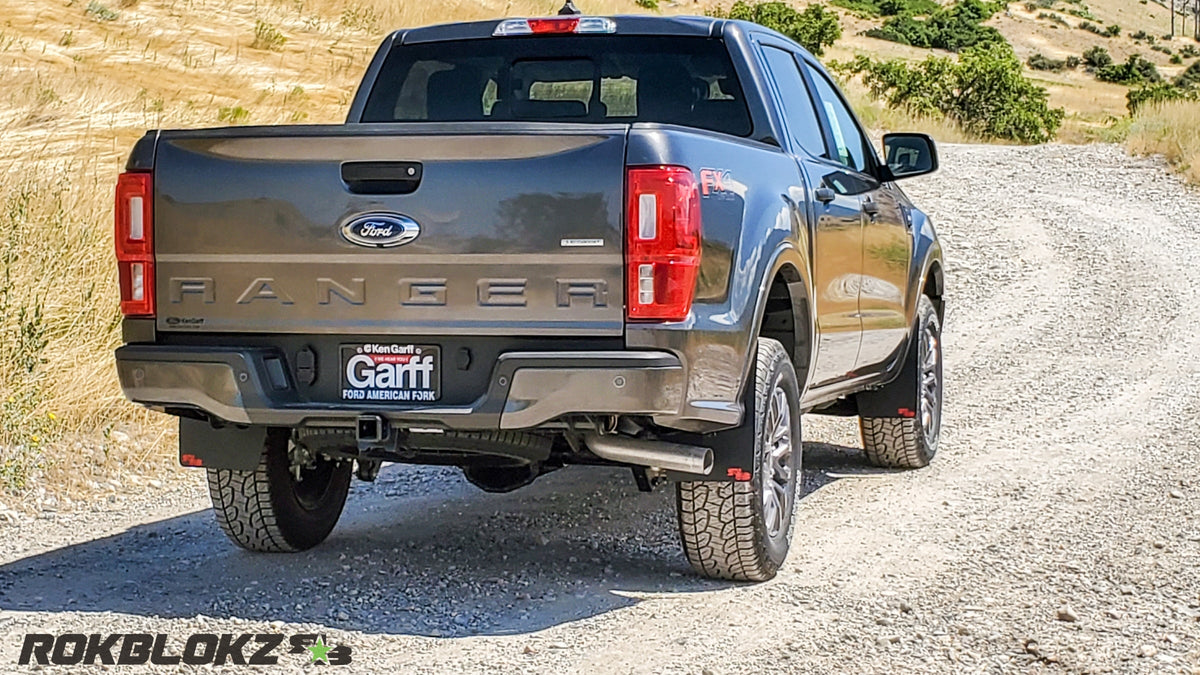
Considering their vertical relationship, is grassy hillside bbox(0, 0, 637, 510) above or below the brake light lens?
below

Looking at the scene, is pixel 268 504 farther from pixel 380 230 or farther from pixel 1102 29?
pixel 1102 29

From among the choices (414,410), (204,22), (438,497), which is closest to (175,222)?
(414,410)

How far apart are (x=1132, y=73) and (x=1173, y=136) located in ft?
170

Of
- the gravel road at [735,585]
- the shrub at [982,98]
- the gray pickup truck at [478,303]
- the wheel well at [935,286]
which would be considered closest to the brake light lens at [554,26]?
the gray pickup truck at [478,303]

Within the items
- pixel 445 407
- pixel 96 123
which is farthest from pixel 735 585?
pixel 96 123

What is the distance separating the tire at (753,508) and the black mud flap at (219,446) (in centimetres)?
146

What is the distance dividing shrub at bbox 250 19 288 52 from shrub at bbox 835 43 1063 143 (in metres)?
11.9

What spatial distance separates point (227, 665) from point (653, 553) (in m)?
1.95

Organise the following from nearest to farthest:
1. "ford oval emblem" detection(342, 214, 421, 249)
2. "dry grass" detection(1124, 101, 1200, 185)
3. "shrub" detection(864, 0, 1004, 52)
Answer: "ford oval emblem" detection(342, 214, 421, 249)
"dry grass" detection(1124, 101, 1200, 185)
"shrub" detection(864, 0, 1004, 52)

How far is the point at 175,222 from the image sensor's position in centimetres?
497

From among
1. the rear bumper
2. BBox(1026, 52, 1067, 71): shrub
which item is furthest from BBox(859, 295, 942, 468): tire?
BBox(1026, 52, 1067, 71): shrub

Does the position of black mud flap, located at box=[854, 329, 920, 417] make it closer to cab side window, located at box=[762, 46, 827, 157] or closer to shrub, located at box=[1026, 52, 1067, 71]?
cab side window, located at box=[762, 46, 827, 157]

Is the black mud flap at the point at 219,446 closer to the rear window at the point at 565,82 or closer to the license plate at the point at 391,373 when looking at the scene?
the license plate at the point at 391,373

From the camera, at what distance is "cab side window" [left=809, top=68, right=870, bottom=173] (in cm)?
695
